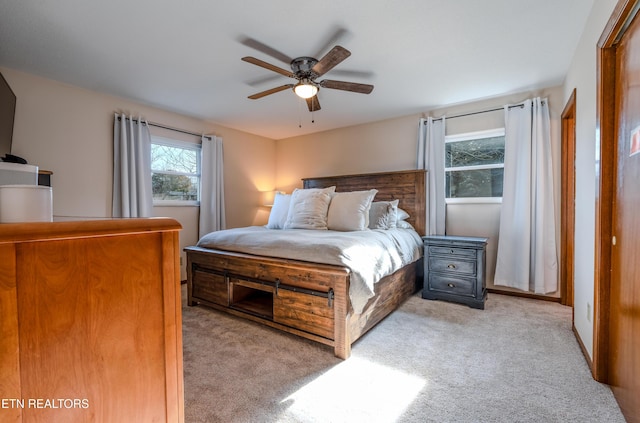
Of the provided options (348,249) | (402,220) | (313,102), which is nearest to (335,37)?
(313,102)

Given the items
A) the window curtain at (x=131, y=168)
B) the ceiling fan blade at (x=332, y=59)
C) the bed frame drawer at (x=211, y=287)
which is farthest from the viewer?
the window curtain at (x=131, y=168)

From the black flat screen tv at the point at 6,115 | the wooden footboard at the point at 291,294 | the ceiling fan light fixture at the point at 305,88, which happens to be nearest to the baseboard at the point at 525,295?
the wooden footboard at the point at 291,294

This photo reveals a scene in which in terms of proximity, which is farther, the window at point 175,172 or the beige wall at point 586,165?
the window at point 175,172

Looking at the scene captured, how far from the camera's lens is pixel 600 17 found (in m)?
1.71

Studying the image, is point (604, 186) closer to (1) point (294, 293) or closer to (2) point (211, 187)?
(1) point (294, 293)

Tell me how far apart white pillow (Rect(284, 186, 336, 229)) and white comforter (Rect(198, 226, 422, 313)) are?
0.59 feet

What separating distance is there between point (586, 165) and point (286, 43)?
240 centimetres

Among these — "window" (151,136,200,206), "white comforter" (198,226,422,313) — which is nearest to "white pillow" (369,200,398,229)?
"white comforter" (198,226,422,313)

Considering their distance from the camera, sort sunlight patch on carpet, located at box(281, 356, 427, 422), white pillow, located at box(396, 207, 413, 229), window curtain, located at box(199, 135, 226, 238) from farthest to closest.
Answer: window curtain, located at box(199, 135, 226, 238)
white pillow, located at box(396, 207, 413, 229)
sunlight patch on carpet, located at box(281, 356, 427, 422)

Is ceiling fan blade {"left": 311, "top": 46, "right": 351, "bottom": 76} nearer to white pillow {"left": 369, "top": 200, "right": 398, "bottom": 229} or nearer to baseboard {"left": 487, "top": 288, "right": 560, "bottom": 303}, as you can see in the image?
white pillow {"left": 369, "top": 200, "right": 398, "bottom": 229}

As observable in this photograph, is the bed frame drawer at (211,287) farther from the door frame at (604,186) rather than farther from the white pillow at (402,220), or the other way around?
the door frame at (604,186)

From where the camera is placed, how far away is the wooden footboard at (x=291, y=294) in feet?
6.62

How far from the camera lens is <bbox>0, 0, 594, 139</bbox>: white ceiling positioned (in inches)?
73.2

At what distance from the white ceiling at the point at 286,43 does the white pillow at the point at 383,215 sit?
1307 mm
